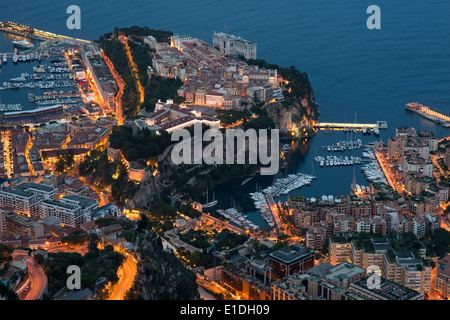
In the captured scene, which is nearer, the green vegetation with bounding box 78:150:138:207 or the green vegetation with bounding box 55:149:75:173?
the green vegetation with bounding box 78:150:138:207

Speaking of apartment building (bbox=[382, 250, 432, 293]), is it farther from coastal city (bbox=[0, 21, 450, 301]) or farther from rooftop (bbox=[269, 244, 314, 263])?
rooftop (bbox=[269, 244, 314, 263])

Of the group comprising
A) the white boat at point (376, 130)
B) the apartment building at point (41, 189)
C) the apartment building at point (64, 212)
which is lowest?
the apartment building at point (64, 212)

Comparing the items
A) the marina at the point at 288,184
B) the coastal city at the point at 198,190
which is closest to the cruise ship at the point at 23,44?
the coastal city at the point at 198,190

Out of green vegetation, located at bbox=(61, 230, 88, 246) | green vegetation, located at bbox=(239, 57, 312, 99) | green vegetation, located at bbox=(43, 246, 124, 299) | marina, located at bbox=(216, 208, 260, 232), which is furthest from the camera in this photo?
green vegetation, located at bbox=(239, 57, 312, 99)

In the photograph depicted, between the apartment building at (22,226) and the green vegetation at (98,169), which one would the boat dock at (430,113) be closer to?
the green vegetation at (98,169)

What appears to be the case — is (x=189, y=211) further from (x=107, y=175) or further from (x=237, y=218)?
(x=107, y=175)

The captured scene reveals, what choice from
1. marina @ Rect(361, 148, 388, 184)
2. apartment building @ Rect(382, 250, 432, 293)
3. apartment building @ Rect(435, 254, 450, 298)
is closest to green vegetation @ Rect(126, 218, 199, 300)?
apartment building @ Rect(382, 250, 432, 293)
